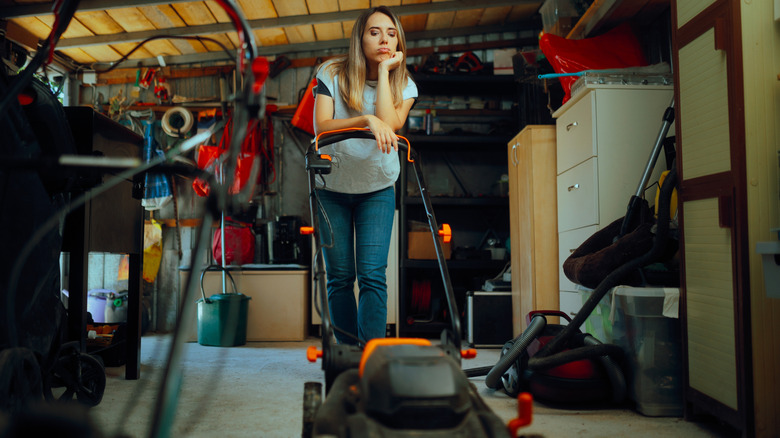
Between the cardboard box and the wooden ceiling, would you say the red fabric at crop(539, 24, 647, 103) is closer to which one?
the wooden ceiling

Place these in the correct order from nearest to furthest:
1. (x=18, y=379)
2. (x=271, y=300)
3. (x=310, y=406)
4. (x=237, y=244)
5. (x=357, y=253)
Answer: (x=310, y=406)
(x=18, y=379)
(x=357, y=253)
(x=271, y=300)
(x=237, y=244)

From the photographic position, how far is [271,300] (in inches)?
155

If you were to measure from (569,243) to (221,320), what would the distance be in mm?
2116

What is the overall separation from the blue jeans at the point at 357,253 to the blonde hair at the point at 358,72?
0.30 metres

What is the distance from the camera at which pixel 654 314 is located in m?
1.87

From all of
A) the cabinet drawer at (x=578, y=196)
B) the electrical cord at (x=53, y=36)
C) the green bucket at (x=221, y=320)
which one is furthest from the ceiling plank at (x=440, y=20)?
the electrical cord at (x=53, y=36)

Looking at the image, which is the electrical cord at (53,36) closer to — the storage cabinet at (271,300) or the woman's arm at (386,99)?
the woman's arm at (386,99)

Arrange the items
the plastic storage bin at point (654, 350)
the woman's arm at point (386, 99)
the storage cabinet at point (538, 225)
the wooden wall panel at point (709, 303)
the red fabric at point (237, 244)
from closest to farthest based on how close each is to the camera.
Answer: the wooden wall panel at point (709, 303), the woman's arm at point (386, 99), the plastic storage bin at point (654, 350), the storage cabinet at point (538, 225), the red fabric at point (237, 244)

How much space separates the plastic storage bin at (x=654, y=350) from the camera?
185cm

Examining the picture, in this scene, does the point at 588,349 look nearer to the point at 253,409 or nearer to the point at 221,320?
the point at 253,409

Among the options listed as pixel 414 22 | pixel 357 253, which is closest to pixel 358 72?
pixel 357 253

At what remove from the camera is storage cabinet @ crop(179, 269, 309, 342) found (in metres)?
3.90

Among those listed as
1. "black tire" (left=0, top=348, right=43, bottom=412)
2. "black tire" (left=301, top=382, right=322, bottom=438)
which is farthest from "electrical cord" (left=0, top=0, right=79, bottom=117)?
"black tire" (left=301, top=382, right=322, bottom=438)

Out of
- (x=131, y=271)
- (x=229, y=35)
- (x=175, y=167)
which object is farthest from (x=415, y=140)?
(x=175, y=167)
